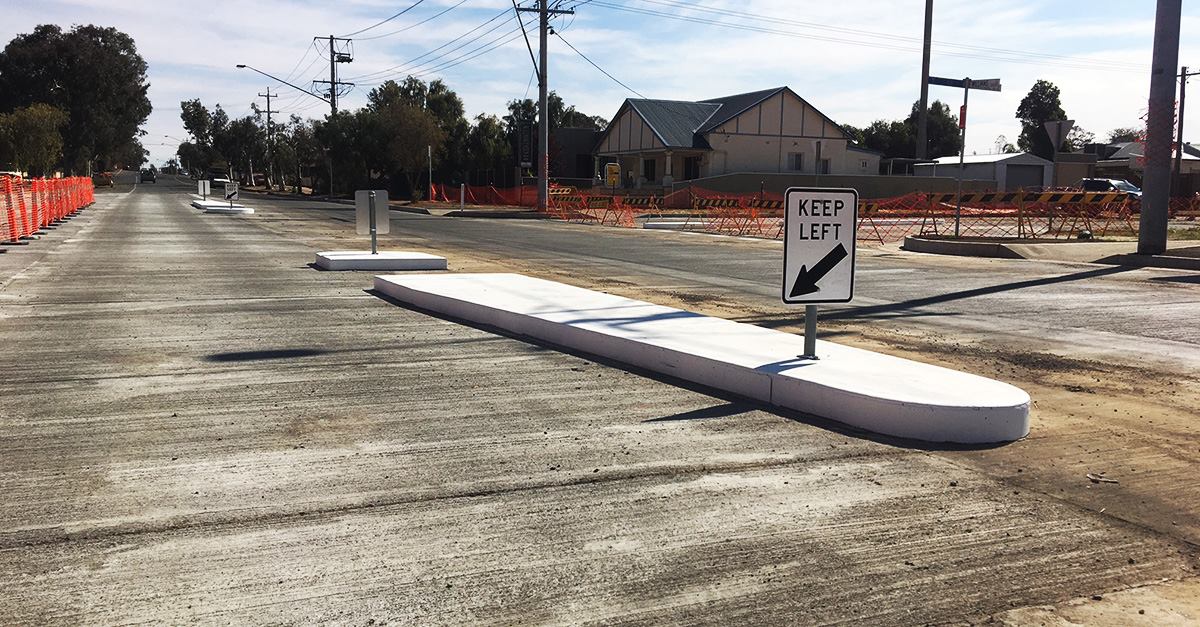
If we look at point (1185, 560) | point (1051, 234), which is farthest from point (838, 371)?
point (1051, 234)

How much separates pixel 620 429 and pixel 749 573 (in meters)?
2.17

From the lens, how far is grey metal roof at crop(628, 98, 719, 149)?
6225 cm

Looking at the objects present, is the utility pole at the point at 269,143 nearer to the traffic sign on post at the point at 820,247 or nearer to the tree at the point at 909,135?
the tree at the point at 909,135

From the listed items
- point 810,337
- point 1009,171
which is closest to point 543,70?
point 810,337

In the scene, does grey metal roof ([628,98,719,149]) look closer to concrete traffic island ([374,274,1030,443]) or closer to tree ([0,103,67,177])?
tree ([0,103,67,177])

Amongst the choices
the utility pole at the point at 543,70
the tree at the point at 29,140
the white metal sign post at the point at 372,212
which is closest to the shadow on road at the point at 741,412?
Answer: the white metal sign post at the point at 372,212

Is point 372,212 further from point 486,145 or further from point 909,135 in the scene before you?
point 909,135

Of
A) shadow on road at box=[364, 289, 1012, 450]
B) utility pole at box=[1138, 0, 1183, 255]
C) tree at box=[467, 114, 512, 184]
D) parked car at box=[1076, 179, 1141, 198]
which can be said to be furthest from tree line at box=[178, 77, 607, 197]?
shadow on road at box=[364, 289, 1012, 450]

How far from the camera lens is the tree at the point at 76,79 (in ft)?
311

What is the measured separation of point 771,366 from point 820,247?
0.88m

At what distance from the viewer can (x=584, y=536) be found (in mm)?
4168

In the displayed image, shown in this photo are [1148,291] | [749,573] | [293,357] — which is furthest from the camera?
[1148,291]

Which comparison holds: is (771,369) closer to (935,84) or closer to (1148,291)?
(1148,291)

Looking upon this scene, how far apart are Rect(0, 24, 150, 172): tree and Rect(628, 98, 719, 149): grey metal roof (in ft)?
199
